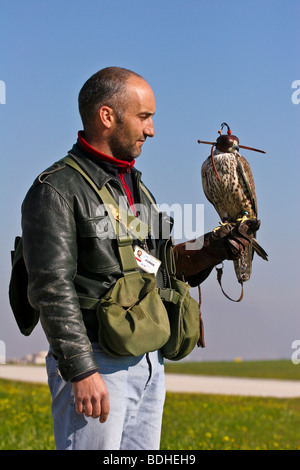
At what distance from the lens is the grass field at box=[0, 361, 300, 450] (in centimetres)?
578

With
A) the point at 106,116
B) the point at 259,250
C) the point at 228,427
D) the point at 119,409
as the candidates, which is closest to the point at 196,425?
the point at 228,427

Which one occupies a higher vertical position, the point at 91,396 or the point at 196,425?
the point at 91,396

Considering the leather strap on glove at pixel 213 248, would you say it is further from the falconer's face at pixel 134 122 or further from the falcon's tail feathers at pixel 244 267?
the falconer's face at pixel 134 122

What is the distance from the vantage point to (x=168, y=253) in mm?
2693

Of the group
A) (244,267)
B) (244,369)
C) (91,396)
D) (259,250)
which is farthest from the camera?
(244,369)

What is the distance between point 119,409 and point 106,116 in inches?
49.3

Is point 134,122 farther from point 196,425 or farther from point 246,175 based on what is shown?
point 196,425

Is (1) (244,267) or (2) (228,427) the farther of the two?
(2) (228,427)

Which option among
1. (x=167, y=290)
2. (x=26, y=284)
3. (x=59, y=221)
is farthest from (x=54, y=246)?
(x=167, y=290)

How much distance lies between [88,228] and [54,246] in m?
0.17

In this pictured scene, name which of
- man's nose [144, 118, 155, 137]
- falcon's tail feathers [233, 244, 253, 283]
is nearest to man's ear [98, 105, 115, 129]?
man's nose [144, 118, 155, 137]

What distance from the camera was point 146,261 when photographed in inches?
99.9

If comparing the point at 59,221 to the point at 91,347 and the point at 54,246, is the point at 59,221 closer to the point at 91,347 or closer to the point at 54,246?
the point at 54,246

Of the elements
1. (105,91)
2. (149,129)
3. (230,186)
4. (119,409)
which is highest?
(105,91)
